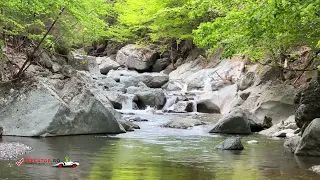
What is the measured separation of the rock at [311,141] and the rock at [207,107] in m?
14.4

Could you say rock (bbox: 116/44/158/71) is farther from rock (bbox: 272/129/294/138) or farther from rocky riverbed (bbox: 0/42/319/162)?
rock (bbox: 272/129/294/138)

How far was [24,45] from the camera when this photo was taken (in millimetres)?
18578

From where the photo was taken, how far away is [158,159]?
420 inches

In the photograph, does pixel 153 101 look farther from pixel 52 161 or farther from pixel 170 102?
pixel 52 161

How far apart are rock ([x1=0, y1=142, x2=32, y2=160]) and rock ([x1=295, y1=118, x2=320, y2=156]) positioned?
6.97 metres

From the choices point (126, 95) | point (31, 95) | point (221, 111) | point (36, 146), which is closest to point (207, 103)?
point (221, 111)

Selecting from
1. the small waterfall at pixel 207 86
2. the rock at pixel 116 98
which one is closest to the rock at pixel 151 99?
the rock at pixel 116 98

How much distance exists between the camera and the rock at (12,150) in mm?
9875

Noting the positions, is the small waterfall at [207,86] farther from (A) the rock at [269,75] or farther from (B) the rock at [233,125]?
(B) the rock at [233,125]

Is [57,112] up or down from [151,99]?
down

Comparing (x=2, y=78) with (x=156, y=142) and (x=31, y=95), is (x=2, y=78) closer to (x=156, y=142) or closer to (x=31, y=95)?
(x=31, y=95)

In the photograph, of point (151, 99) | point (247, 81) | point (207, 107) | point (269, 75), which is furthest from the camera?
point (151, 99)

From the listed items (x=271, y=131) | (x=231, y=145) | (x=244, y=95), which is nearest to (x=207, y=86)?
(x=244, y=95)

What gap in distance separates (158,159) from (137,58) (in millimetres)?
32265
